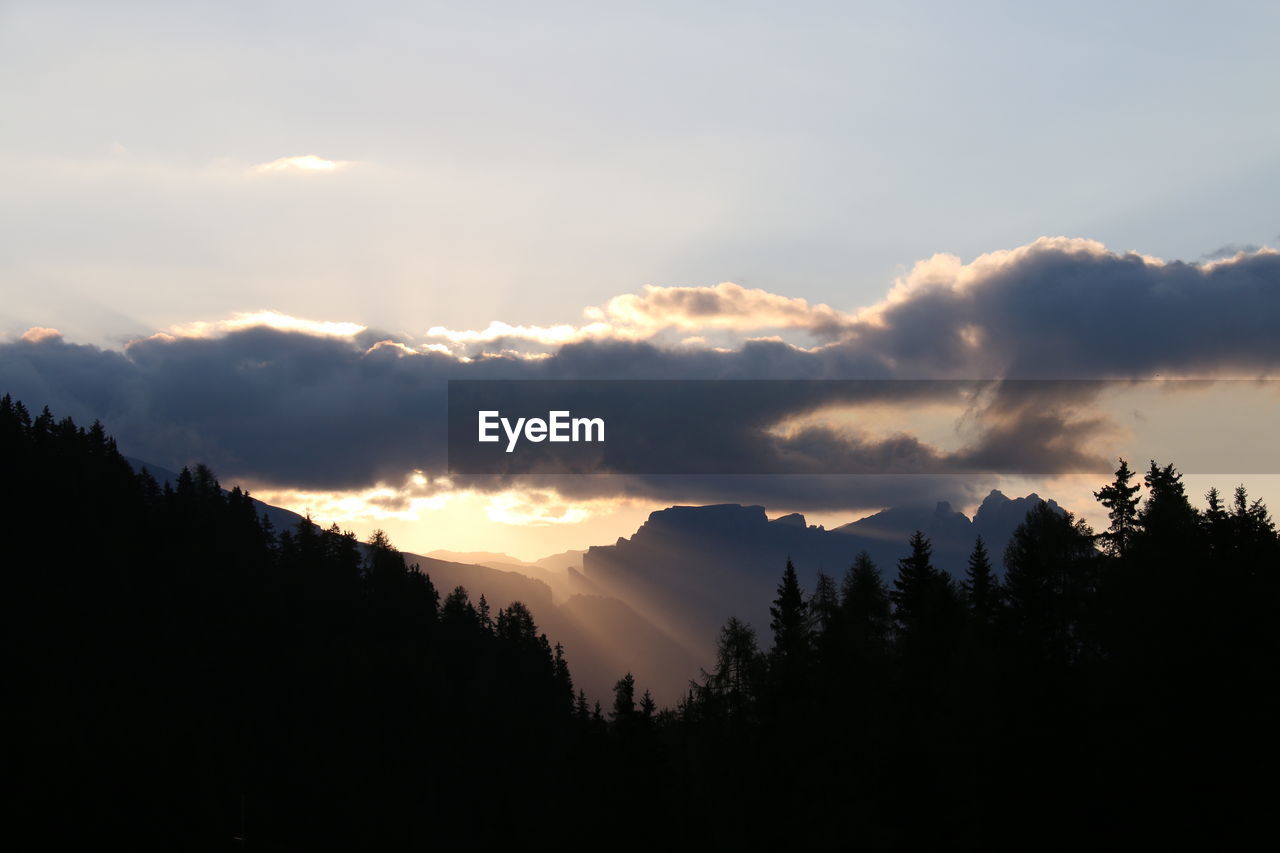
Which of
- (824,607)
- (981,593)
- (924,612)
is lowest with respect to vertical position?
(824,607)

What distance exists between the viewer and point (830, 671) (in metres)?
60.7

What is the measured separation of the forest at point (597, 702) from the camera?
141 ft

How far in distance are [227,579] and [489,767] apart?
40152mm

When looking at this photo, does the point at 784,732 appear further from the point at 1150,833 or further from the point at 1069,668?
the point at 1150,833

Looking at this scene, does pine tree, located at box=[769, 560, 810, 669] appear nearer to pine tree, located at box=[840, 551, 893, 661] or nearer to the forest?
the forest

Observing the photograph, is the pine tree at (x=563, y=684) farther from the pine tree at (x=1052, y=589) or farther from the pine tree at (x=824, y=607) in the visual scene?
the pine tree at (x=1052, y=589)

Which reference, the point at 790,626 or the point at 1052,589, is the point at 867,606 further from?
the point at 1052,589

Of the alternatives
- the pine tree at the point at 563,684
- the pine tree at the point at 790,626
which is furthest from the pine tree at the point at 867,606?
the pine tree at the point at 563,684

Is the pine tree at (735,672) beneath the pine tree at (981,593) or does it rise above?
beneath

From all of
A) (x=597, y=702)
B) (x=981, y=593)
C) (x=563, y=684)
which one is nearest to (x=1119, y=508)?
(x=981, y=593)

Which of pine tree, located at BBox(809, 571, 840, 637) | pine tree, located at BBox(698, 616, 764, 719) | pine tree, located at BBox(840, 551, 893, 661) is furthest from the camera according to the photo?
pine tree, located at BBox(698, 616, 764, 719)

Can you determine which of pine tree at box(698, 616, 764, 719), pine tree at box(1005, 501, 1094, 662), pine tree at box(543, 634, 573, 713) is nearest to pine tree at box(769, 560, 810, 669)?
pine tree at box(698, 616, 764, 719)

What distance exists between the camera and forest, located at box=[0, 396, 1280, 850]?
141 feet

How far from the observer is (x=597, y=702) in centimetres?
9725
